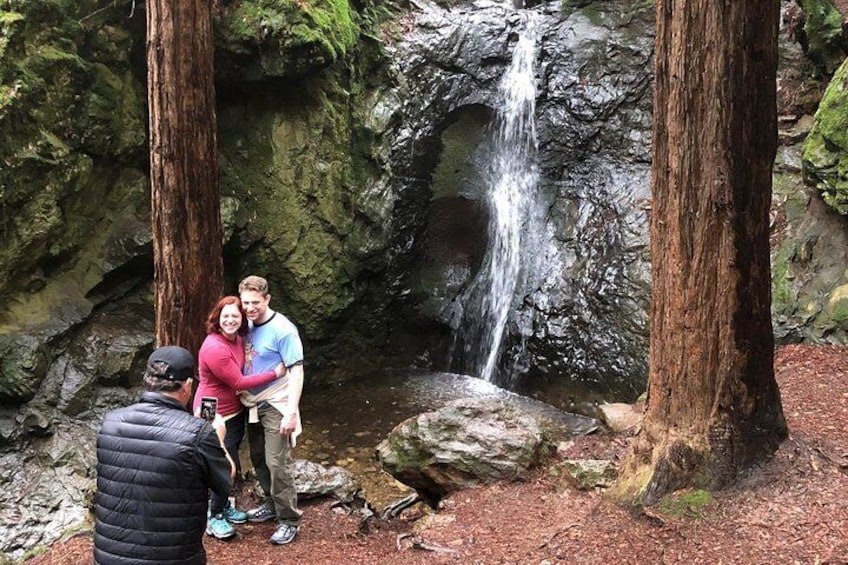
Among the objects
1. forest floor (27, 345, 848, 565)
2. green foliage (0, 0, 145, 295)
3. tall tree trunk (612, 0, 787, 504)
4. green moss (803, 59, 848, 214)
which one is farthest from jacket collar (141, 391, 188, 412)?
green moss (803, 59, 848, 214)

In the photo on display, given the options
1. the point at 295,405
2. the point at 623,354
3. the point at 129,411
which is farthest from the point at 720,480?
the point at 623,354

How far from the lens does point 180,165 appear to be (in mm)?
5207

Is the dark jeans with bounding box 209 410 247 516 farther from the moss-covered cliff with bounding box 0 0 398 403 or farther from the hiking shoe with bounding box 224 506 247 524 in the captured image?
the moss-covered cliff with bounding box 0 0 398 403

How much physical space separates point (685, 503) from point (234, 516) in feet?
10.6

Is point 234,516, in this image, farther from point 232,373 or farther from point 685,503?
point 685,503

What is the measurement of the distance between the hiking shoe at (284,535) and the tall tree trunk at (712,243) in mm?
2428

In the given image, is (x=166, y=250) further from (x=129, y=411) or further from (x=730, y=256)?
(x=730, y=256)

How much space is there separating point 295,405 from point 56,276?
531 cm

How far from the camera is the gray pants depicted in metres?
4.59

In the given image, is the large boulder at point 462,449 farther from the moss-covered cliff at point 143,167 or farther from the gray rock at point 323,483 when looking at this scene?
the moss-covered cliff at point 143,167

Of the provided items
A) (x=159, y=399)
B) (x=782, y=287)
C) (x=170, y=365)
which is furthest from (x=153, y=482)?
(x=782, y=287)

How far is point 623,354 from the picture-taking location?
910cm

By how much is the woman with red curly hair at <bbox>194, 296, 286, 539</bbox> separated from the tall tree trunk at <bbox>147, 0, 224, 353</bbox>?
35.5 inches

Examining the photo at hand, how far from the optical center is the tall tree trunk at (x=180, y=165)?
5180 mm
